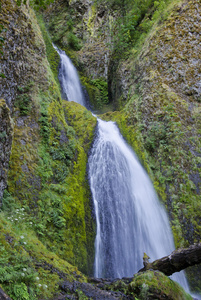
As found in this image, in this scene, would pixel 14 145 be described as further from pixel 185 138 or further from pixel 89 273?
pixel 185 138

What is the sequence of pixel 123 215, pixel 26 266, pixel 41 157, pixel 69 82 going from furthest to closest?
1. pixel 69 82
2. pixel 123 215
3. pixel 41 157
4. pixel 26 266

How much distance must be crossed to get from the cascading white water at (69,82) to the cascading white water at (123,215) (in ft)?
20.8

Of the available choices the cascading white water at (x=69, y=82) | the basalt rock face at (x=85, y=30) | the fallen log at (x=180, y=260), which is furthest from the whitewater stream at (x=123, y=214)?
the basalt rock face at (x=85, y=30)

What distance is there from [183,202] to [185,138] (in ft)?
10.2

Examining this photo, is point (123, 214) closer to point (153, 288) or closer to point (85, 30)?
point (153, 288)

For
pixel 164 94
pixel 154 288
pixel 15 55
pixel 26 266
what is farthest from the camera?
pixel 164 94

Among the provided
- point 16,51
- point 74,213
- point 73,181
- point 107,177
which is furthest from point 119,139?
point 16,51

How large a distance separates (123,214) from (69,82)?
A: 1180cm

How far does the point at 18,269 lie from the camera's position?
3.56 meters

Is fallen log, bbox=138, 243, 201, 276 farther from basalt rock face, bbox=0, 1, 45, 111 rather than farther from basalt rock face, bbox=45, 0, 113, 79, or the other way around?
basalt rock face, bbox=45, 0, 113, 79

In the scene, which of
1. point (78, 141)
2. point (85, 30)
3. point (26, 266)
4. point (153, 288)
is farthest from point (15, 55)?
point (85, 30)

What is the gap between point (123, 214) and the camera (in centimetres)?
843

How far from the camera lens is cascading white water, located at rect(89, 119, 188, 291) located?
735 cm

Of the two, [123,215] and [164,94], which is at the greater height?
[164,94]
